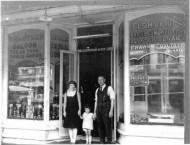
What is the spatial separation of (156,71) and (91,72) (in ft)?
7.49

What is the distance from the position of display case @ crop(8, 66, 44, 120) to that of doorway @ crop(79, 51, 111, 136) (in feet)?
3.77

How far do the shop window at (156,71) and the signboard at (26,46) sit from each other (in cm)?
254

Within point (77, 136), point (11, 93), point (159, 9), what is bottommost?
point (77, 136)

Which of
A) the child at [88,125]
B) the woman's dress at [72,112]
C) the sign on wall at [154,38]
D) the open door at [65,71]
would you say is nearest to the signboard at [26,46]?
the open door at [65,71]

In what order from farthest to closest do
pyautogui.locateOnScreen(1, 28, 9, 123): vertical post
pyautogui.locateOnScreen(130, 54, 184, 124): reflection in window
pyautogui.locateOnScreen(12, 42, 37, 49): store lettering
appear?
pyautogui.locateOnScreen(1, 28, 9, 123): vertical post → pyautogui.locateOnScreen(12, 42, 37, 49): store lettering → pyautogui.locateOnScreen(130, 54, 184, 124): reflection in window

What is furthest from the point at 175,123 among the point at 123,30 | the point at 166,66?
the point at 123,30

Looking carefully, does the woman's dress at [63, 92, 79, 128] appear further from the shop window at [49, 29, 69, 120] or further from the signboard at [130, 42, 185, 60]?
the signboard at [130, 42, 185, 60]

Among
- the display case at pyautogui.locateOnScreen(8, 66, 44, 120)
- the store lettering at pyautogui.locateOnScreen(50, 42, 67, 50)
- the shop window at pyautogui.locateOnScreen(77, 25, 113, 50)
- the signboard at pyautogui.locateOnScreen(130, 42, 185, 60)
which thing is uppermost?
the shop window at pyautogui.locateOnScreen(77, 25, 113, 50)

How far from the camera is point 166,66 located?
23.2ft

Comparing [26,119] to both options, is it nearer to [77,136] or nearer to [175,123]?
[77,136]

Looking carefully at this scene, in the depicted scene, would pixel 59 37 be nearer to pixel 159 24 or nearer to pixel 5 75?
pixel 5 75

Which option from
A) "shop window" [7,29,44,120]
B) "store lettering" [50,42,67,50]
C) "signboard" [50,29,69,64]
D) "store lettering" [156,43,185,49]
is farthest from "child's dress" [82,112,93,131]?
"store lettering" [156,43,185,49]

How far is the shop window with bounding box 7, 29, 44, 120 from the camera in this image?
8539mm

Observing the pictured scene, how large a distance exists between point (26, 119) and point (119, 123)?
251 cm
